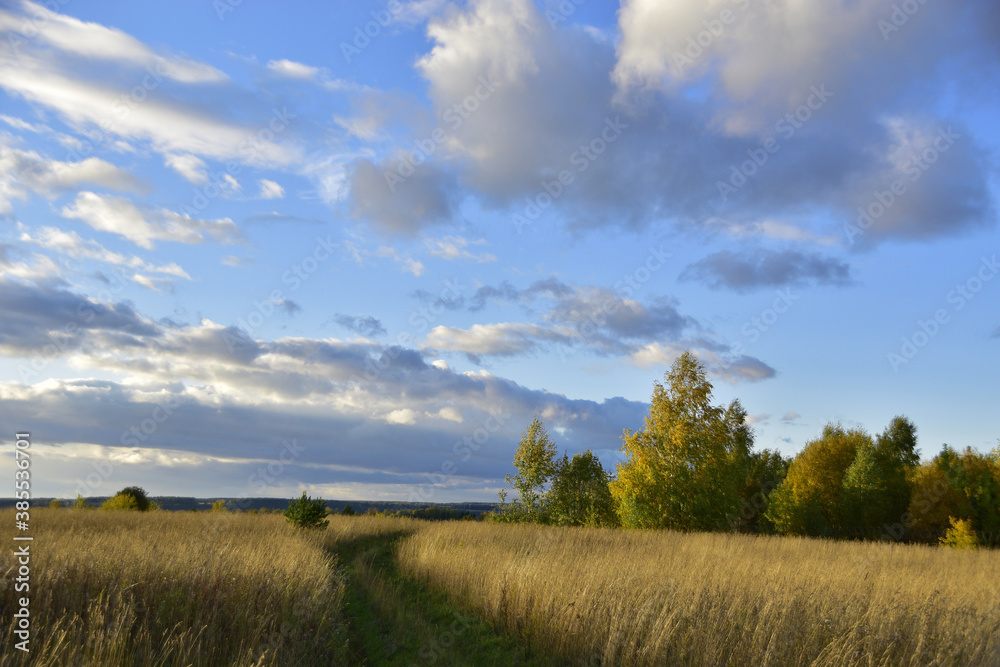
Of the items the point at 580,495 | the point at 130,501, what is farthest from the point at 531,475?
the point at 130,501

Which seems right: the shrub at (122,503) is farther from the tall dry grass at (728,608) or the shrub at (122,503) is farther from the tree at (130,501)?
the tall dry grass at (728,608)

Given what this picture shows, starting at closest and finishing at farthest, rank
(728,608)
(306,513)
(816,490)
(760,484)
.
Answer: (728,608) < (306,513) < (816,490) < (760,484)

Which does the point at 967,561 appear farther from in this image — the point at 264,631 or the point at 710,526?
the point at 264,631

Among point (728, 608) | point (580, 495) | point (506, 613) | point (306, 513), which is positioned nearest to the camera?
Result: point (728, 608)

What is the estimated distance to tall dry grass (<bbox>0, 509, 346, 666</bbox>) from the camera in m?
6.73

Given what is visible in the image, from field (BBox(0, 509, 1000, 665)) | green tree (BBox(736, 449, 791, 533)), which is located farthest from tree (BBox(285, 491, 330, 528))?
green tree (BBox(736, 449, 791, 533))

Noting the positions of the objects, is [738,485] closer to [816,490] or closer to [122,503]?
[816,490]

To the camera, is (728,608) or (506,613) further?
(506,613)

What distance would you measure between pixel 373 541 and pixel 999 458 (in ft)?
166

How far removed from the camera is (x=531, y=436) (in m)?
44.0

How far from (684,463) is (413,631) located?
21.2 meters

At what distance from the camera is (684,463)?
29250 mm

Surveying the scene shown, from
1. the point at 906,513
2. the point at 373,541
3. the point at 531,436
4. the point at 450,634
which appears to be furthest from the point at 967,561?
the point at 906,513

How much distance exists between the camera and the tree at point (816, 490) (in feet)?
155
